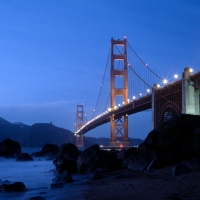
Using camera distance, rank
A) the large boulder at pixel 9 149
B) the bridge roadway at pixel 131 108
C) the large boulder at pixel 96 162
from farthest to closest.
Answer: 1. the bridge roadway at pixel 131 108
2. the large boulder at pixel 9 149
3. the large boulder at pixel 96 162

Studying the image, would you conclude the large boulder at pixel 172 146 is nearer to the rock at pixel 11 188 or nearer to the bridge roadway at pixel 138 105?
the rock at pixel 11 188

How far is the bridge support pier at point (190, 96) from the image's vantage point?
2210cm

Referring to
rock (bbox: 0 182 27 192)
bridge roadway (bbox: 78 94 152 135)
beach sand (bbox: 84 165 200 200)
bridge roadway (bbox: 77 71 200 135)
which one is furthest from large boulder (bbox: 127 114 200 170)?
bridge roadway (bbox: 78 94 152 135)

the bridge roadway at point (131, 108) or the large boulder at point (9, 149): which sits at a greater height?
the bridge roadway at point (131, 108)

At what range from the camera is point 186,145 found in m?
9.61

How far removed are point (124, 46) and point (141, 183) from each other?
3940 centimetres

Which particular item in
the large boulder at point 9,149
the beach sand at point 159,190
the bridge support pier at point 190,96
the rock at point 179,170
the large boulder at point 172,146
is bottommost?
the large boulder at point 9,149

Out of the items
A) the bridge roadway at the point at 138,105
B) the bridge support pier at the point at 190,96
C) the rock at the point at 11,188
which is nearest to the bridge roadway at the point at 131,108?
the bridge roadway at the point at 138,105

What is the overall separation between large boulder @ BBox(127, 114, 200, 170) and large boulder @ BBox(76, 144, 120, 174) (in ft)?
1.80

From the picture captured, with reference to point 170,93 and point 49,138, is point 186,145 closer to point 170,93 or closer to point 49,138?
point 170,93

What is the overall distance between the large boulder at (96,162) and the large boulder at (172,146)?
55 cm

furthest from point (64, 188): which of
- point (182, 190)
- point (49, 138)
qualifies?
point (49, 138)

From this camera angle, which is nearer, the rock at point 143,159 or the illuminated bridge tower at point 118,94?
the rock at point 143,159

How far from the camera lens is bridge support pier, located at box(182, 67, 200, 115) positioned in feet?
72.5
